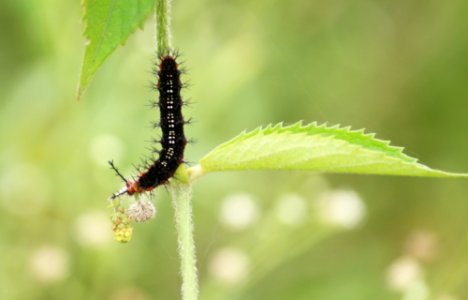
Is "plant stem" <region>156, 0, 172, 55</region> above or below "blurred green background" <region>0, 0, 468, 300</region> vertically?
below

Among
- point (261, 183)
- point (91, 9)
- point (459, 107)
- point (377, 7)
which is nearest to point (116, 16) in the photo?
point (91, 9)

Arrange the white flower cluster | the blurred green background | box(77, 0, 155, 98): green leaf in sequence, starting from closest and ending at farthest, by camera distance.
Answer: box(77, 0, 155, 98): green leaf
the white flower cluster
the blurred green background

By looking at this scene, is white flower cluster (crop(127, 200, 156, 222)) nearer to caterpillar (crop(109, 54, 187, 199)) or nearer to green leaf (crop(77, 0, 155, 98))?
caterpillar (crop(109, 54, 187, 199))

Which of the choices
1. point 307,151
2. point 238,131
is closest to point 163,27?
point 307,151

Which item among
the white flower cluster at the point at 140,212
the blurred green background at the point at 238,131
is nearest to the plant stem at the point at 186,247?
the white flower cluster at the point at 140,212

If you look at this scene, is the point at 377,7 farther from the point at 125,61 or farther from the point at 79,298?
the point at 79,298

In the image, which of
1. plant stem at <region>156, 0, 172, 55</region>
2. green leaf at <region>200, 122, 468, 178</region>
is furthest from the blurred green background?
plant stem at <region>156, 0, 172, 55</region>
